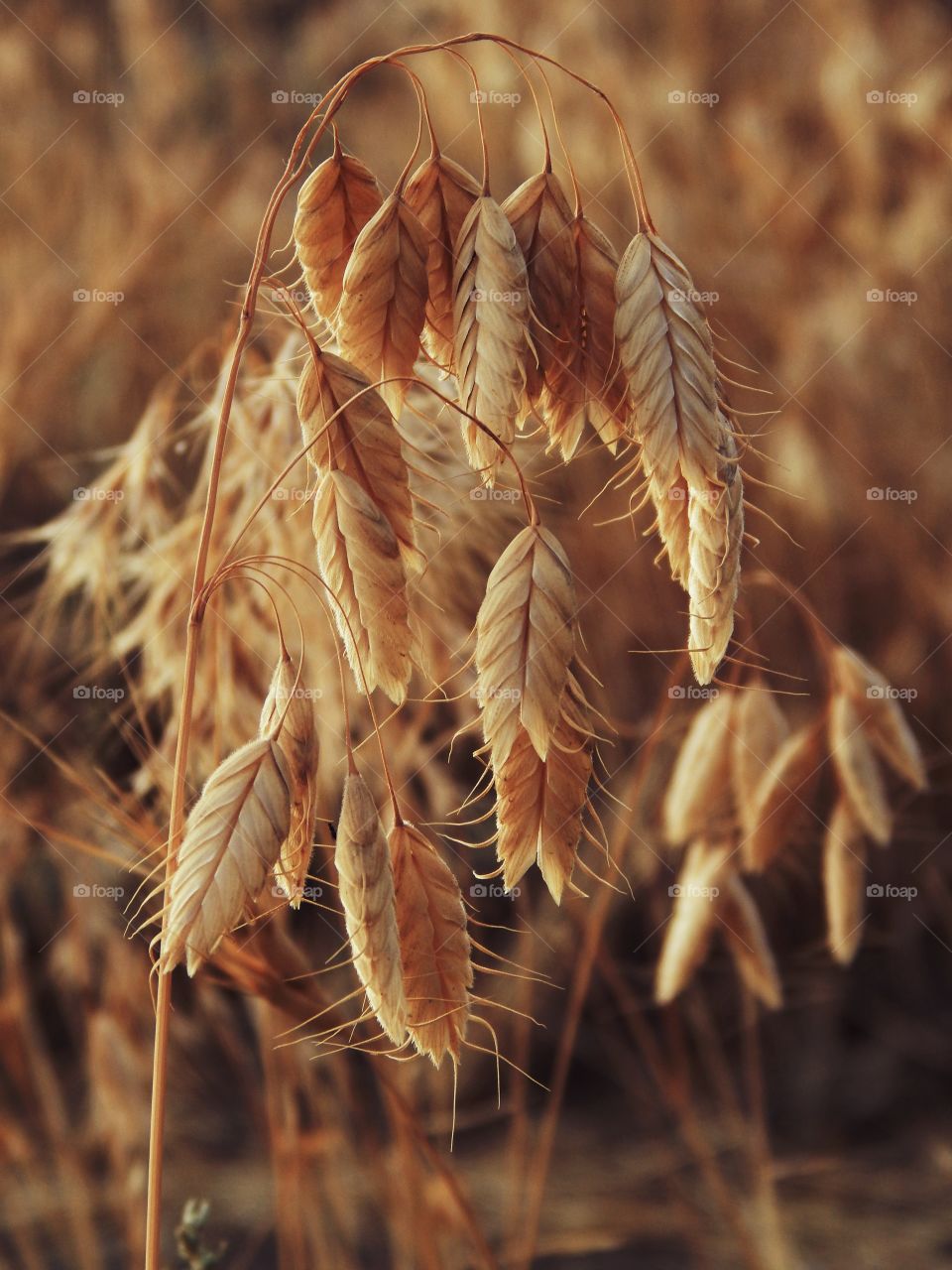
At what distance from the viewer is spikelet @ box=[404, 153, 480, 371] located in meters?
0.29

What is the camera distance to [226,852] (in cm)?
23

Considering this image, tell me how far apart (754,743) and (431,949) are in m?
0.28

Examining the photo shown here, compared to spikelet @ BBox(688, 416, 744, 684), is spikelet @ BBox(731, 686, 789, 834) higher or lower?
lower

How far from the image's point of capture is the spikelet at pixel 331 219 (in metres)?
0.28

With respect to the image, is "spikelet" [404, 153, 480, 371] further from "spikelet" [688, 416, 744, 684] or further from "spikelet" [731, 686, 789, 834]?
"spikelet" [731, 686, 789, 834]

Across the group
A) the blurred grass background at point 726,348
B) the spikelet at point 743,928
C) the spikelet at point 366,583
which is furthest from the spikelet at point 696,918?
the spikelet at point 366,583

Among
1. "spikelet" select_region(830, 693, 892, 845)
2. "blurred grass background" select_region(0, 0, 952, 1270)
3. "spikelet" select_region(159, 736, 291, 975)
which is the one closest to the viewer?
"spikelet" select_region(159, 736, 291, 975)

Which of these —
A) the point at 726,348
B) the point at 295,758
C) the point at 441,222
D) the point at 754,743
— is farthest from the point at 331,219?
the point at 726,348

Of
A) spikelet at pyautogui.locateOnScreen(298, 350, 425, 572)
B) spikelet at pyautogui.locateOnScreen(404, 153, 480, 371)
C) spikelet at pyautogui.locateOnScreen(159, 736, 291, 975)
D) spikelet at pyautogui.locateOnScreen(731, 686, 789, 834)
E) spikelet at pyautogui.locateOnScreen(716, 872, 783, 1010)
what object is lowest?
spikelet at pyautogui.locateOnScreen(716, 872, 783, 1010)

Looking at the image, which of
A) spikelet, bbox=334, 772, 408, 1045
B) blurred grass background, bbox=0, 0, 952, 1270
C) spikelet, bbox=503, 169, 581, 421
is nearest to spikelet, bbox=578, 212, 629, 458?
spikelet, bbox=503, 169, 581, 421

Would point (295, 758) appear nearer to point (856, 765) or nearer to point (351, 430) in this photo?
point (351, 430)

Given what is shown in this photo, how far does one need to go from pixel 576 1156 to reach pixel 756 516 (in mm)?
529

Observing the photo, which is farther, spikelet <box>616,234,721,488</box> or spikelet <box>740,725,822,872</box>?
spikelet <box>740,725,822,872</box>

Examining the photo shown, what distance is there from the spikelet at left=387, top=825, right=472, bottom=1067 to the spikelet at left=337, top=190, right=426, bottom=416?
0.38 ft
